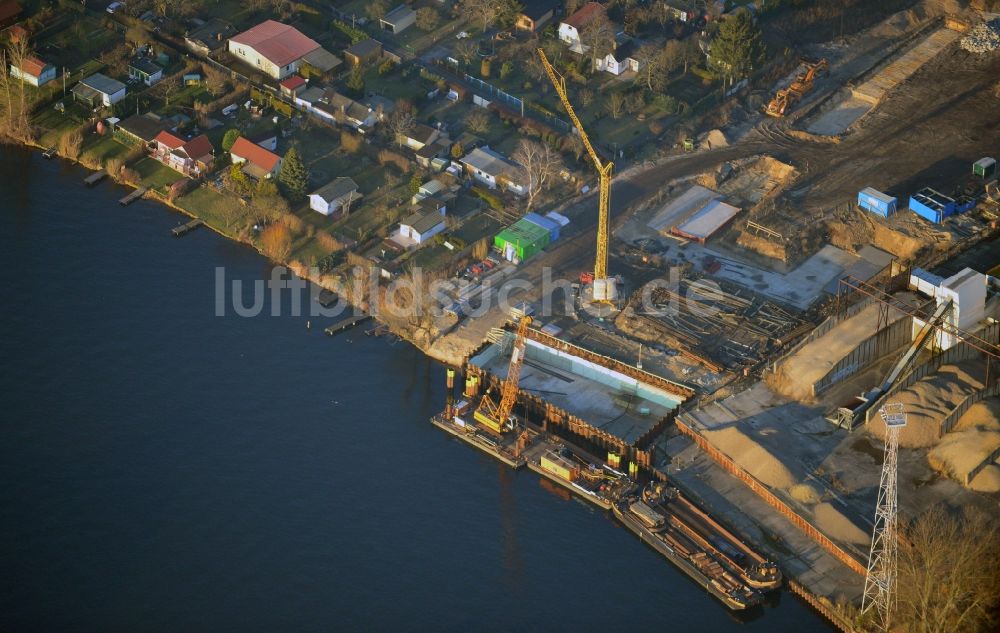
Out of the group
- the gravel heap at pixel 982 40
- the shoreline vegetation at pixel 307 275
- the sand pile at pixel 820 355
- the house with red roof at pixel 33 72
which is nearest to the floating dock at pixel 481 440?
the shoreline vegetation at pixel 307 275

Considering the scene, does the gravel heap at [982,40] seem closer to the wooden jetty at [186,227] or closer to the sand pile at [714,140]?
the sand pile at [714,140]

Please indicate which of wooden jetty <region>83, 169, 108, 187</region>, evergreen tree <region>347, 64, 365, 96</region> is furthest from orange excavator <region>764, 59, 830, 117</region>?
wooden jetty <region>83, 169, 108, 187</region>

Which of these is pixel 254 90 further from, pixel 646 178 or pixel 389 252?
pixel 646 178

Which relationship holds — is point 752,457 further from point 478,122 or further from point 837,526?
point 478,122

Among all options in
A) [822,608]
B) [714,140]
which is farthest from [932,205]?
[822,608]

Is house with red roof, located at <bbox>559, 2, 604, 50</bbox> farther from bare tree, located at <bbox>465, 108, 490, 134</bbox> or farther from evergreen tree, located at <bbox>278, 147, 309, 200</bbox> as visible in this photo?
→ evergreen tree, located at <bbox>278, 147, 309, 200</bbox>

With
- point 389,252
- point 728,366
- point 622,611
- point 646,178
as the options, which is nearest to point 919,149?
point 646,178
